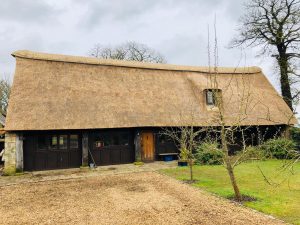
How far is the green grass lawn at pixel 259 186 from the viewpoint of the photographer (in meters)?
8.88

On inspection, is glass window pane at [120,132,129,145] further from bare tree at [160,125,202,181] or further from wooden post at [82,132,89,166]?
wooden post at [82,132,89,166]

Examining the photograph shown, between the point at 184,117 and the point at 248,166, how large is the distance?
5659mm

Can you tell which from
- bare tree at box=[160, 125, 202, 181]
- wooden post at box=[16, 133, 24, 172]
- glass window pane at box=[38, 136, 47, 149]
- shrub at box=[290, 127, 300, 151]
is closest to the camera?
bare tree at box=[160, 125, 202, 181]

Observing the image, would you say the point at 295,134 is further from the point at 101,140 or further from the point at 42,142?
the point at 42,142

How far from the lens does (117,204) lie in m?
9.98

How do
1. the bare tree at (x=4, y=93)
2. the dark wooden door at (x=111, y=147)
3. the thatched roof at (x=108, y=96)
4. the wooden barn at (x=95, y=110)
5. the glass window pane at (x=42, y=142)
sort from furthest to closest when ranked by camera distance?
the bare tree at (x=4, y=93)
the dark wooden door at (x=111, y=147)
the glass window pane at (x=42, y=142)
the thatched roof at (x=108, y=96)
the wooden barn at (x=95, y=110)

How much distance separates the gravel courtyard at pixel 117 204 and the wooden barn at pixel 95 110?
4.06m

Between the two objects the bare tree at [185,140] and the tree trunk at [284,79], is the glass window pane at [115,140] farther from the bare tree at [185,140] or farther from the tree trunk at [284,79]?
the tree trunk at [284,79]

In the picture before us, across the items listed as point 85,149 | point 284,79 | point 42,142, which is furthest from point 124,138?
point 284,79

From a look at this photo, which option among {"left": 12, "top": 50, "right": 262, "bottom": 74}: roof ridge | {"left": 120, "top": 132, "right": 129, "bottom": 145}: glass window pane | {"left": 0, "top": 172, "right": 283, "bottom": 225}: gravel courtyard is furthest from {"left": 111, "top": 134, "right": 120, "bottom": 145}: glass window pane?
{"left": 12, "top": 50, "right": 262, "bottom": 74}: roof ridge

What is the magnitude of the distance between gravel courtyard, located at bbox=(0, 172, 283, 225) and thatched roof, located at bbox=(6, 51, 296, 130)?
4881 mm

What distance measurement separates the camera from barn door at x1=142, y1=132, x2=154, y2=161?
20.2 meters

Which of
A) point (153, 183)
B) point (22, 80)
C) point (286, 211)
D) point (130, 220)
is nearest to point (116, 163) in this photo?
point (153, 183)

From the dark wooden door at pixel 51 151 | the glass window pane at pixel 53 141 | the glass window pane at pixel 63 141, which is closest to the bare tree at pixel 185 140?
the dark wooden door at pixel 51 151
